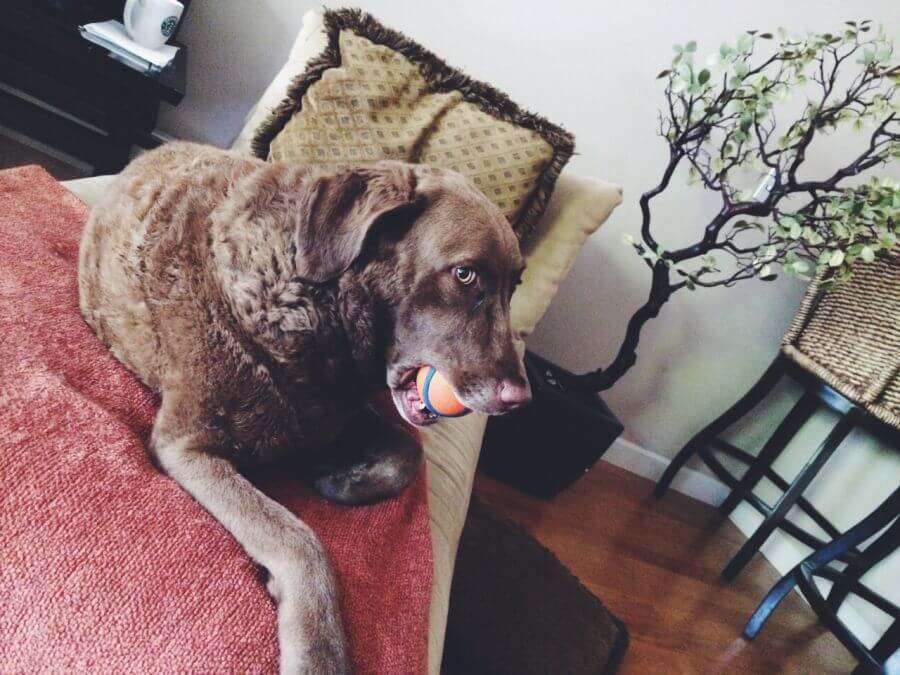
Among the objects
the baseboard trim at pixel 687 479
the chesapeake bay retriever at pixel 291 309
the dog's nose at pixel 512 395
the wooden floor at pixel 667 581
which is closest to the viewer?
the chesapeake bay retriever at pixel 291 309

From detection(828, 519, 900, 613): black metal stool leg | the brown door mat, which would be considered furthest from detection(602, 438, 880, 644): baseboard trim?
the brown door mat

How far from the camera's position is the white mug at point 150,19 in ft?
6.45

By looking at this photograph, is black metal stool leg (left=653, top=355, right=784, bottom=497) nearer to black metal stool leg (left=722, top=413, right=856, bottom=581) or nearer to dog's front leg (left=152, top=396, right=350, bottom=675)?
black metal stool leg (left=722, top=413, right=856, bottom=581)

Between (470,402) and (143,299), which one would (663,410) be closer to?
(470,402)

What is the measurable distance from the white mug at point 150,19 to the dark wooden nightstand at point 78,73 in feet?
0.33

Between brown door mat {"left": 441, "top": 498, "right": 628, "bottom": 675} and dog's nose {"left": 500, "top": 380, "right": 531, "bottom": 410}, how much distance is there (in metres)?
0.92

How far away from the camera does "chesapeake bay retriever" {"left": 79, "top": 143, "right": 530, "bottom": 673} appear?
0.96 metres

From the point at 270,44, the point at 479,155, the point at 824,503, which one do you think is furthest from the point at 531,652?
the point at 270,44

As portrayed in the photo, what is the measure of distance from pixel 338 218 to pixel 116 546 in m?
0.58

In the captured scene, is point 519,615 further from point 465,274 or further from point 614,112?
point 614,112

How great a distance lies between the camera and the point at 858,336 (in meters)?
2.17

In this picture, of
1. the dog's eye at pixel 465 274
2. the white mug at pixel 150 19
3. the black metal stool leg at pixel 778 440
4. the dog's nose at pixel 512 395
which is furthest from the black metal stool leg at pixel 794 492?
the white mug at pixel 150 19

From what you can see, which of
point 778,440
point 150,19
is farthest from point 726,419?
point 150,19

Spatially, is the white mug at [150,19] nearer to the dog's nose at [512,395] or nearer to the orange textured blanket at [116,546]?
the orange textured blanket at [116,546]
